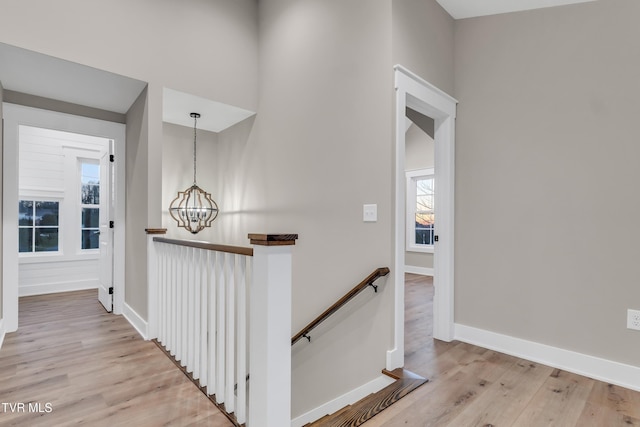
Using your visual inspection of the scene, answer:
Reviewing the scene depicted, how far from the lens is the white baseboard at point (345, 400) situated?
2.32m

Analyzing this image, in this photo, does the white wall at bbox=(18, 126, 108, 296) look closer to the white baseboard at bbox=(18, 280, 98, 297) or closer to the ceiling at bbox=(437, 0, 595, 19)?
the white baseboard at bbox=(18, 280, 98, 297)

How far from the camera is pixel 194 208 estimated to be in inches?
174

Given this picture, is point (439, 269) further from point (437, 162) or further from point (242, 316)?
point (242, 316)

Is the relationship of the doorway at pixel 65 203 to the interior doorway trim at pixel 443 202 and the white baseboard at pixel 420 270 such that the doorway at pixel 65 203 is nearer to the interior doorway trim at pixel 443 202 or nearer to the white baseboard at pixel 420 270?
the interior doorway trim at pixel 443 202

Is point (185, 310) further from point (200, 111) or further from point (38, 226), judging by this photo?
point (38, 226)

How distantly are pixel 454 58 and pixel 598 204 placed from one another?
5.80 ft

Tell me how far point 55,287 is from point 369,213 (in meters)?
5.03

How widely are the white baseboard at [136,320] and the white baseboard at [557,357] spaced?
9.58ft

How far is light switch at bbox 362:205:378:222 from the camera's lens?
2.46m

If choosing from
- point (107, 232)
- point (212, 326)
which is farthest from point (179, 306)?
point (107, 232)

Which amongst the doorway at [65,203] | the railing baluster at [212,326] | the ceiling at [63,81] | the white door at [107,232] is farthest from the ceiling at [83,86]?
the railing baluster at [212,326]

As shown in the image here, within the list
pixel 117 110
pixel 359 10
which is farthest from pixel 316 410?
pixel 117 110

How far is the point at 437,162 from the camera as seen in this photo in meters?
3.03

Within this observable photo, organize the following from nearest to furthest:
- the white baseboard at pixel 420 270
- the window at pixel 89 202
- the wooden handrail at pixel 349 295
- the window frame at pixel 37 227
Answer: the wooden handrail at pixel 349 295
the window frame at pixel 37 227
the window at pixel 89 202
the white baseboard at pixel 420 270
